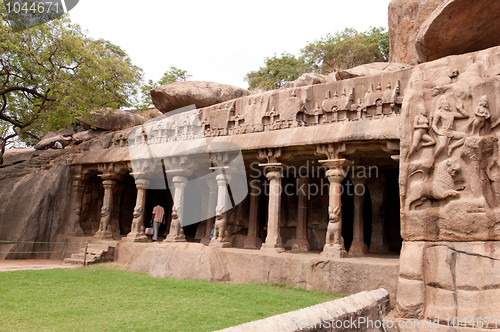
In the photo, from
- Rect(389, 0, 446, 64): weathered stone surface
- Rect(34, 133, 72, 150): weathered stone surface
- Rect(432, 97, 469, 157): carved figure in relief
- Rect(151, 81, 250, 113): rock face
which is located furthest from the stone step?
→ Rect(389, 0, 446, 64): weathered stone surface

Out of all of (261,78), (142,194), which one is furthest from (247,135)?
(261,78)

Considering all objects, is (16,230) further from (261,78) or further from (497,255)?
(261,78)

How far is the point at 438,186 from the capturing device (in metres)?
6.85

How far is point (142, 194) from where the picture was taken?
44.9 feet

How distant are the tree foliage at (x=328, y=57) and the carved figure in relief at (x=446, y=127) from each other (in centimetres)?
2393

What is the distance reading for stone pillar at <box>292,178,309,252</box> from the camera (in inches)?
462

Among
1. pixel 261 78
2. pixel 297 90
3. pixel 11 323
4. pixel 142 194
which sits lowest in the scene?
pixel 11 323

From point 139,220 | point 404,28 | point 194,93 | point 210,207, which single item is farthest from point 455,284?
point 194,93

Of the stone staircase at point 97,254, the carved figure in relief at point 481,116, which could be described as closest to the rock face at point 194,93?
the stone staircase at point 97,254

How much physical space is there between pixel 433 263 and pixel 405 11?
12496 millimetres

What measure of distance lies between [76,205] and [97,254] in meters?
4.02

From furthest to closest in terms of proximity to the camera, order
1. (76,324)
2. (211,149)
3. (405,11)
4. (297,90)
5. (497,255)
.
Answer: (405,11), (211,149), (297,90), (497,255), (76,324)

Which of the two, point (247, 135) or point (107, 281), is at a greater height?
point (247, 135)

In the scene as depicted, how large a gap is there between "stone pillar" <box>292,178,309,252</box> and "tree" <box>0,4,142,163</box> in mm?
8530
